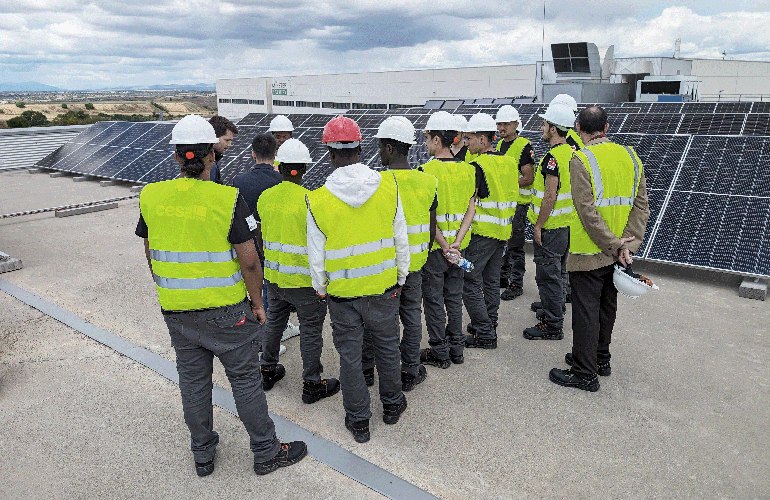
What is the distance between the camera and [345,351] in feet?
11.5

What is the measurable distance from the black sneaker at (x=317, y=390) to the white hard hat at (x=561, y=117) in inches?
124

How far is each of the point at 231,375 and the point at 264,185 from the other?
1557 mm

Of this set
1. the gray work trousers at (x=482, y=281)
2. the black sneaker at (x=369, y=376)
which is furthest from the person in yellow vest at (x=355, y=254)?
the gray work trousers at (x=482, y=281)

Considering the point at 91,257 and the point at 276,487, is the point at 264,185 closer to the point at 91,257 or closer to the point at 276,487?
the point at 276,487

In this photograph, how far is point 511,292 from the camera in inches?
247

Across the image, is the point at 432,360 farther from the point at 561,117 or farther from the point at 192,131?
the point at 192,131

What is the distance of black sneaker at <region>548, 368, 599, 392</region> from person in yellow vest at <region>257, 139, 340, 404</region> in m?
1.85

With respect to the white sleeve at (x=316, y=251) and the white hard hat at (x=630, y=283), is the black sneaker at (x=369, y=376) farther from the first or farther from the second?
the white hard hat at (x=630, y=283)

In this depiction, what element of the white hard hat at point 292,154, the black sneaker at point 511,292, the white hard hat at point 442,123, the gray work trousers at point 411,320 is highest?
the white hard hat at point 442,123

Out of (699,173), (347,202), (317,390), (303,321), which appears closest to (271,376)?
(317,390)

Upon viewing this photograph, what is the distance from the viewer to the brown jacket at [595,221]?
12.8ft

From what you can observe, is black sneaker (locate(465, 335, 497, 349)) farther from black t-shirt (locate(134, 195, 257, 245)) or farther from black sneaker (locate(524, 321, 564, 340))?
black t-shirt (locate(134, 195, 257, 245))

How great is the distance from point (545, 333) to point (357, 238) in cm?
277

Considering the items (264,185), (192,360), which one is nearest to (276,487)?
(192,360)
